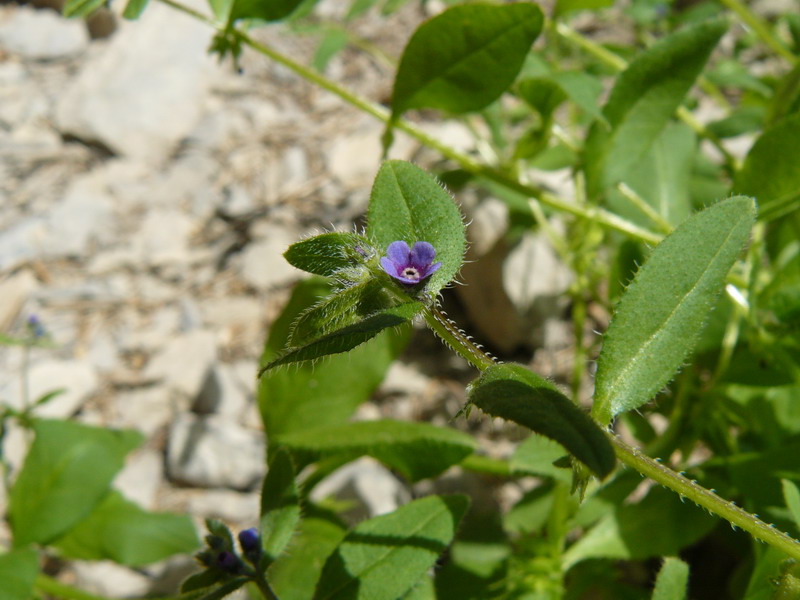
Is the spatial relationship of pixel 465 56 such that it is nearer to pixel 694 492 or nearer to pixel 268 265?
pixel 694 492

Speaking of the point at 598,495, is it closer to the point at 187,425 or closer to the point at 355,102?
the point at 355,102

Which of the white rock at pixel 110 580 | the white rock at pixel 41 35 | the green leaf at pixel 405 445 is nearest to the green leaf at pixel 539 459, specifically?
the green leaf at pixel 405 445

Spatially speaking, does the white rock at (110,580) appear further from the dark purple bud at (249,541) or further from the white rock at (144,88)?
the white rock at (144,88)

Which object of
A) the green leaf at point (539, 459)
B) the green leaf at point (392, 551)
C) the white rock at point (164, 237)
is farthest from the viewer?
the white rock at point (164, 237)

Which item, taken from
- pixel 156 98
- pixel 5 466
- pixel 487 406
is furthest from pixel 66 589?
pixel 156 98

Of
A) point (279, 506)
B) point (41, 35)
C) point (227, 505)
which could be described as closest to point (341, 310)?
point (279, 506)
